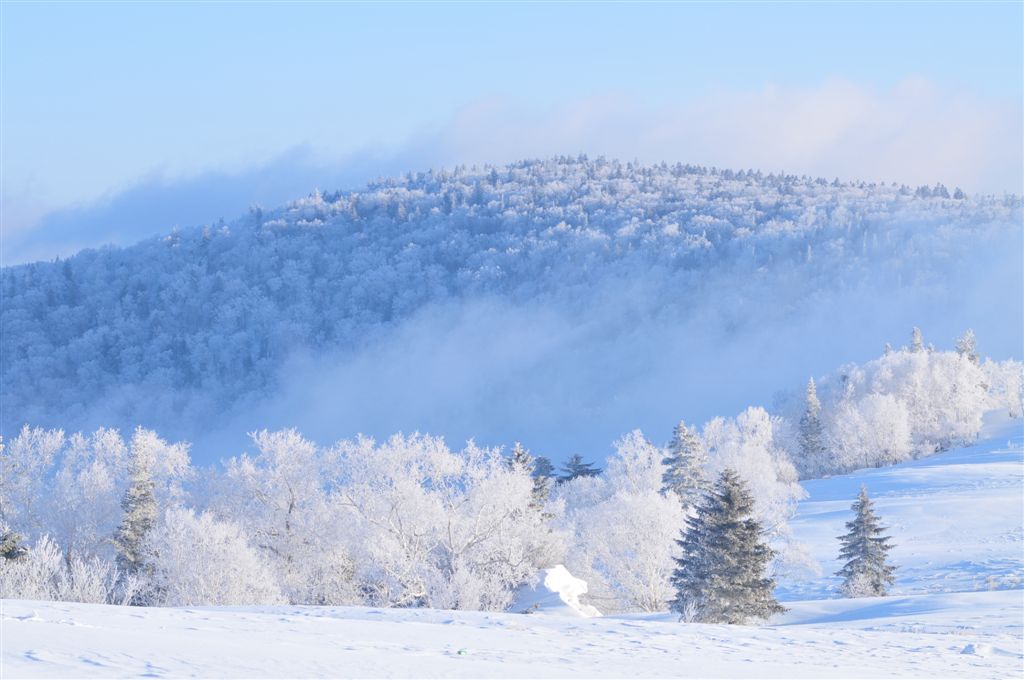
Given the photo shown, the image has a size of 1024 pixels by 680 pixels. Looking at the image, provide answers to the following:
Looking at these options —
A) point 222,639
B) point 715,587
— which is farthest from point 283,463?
point 222,639

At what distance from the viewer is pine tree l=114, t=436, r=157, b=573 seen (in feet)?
127

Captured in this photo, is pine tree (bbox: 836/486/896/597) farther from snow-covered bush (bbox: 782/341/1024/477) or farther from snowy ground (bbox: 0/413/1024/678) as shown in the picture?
snow-covered bush (bbox: 782/341/1024/477)

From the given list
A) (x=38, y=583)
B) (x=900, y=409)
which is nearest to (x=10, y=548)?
(x=38, y=583)

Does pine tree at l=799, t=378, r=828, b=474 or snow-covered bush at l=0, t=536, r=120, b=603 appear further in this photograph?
pine tree at l=799, t=378, r=828, b=474

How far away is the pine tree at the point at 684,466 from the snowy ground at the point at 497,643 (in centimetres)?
3280

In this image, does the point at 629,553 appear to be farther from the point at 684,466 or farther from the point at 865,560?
the point at 684,466

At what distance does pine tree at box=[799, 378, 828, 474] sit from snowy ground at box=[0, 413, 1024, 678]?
61.5 metres

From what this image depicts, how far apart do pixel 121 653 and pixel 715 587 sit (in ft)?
61.3

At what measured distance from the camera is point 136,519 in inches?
1567

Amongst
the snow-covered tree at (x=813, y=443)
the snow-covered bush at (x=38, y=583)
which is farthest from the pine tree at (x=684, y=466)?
the snow-covered bush at (x=38, y=583)

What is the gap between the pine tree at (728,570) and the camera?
27359 millimetres

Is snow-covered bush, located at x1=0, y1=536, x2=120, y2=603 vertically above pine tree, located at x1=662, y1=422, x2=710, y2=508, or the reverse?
snow-covered bush, located at x1=0, y1=536, x2=120, y2=603

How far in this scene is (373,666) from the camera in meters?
12.7

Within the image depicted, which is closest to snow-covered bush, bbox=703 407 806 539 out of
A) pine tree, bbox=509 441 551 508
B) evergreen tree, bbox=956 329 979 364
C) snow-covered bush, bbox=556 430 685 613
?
snow-covered bush, bbox=556 430 685 613
